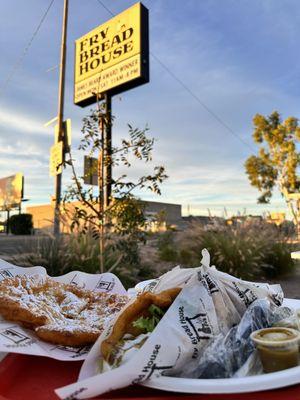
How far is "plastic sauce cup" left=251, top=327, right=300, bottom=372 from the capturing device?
0.75 metres

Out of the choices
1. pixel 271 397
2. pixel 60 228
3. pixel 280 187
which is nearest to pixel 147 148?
pixel 60 228

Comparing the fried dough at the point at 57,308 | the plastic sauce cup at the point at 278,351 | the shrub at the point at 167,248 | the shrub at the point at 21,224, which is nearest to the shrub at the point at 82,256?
the shrub at the point at 167,248

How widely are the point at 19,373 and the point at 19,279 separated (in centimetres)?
43

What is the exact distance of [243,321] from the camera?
90 centimetres

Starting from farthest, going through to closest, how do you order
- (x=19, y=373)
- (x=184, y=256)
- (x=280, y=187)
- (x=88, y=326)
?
1. (x=280, y=187)
2. (x=184, y=256)
3. (x=88, y=326)
4. (x=19, y=373)

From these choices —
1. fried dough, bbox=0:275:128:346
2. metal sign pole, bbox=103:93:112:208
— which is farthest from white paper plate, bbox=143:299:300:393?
metal sign pole, bbox=103:93:112:208

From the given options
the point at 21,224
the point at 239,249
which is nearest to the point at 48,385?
the point at 239,249

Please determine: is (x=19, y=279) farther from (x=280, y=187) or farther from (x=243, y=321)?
(x=280, y=187)

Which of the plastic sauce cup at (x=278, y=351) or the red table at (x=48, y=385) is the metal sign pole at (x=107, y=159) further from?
the plastic sauce cup at (x=278, y=351)

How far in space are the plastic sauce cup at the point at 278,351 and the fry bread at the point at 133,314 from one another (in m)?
0.25

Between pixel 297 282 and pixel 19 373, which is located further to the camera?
pixel 297 282

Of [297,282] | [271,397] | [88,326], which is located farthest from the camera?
[297,282]

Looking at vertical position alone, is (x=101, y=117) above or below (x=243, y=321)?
above

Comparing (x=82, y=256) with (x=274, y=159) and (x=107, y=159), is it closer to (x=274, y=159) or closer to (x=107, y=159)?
(x=107, y=159)
